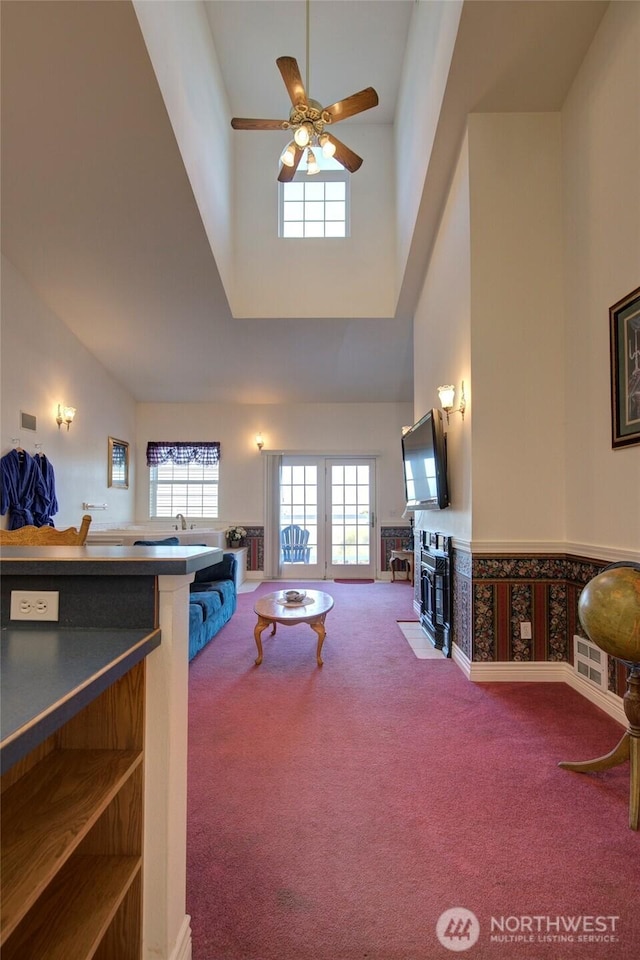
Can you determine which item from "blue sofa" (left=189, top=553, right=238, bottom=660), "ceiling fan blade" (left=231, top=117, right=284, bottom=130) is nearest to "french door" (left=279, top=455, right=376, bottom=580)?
"blue sofa" (left=189, top=553, right=238, bottom=660)

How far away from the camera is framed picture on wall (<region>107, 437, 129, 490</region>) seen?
6418mm

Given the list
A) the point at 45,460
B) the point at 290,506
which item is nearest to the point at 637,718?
the point at 45,460

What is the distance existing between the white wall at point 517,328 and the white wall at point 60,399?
4.18 metres

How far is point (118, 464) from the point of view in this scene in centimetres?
670

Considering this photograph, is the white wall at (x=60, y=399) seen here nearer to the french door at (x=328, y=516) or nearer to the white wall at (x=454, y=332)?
the french door at (x=328, y=516)

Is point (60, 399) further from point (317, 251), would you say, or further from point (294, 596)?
point (294, 596)

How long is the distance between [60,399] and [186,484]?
250 cm

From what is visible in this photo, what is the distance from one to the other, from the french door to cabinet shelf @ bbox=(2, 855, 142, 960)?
6181 millimetres

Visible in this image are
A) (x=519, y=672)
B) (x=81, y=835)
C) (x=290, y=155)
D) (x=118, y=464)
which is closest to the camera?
(x=81, y=835)

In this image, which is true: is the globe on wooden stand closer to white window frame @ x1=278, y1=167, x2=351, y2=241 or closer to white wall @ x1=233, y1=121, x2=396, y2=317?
white wall @ x1=233, y1=121, x2=396, y2=317

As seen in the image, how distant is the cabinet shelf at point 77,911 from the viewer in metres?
0.85

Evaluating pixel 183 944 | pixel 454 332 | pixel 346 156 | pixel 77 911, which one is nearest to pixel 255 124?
pixel 346 156

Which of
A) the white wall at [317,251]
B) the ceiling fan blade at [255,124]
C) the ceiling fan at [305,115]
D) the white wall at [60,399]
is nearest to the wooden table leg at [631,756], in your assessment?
the ceiling fan at [305,115]

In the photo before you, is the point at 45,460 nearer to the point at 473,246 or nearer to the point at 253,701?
the point at 253,701
